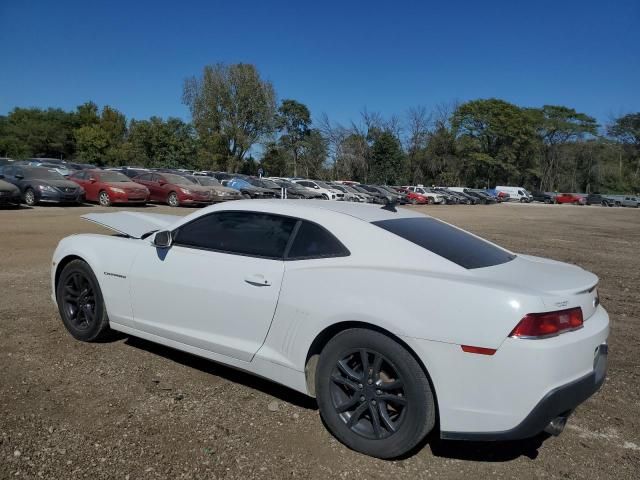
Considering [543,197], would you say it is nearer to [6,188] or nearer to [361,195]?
[361,195]

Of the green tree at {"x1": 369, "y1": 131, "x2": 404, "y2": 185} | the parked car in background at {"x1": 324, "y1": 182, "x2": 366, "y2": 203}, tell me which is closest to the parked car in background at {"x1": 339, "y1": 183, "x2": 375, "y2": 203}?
the parked car in background at {"x1": 324, "y1": 182, "x2": 366, "y2": 203}

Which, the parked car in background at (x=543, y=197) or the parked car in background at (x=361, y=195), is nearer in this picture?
the parked car in background at (x=361, y=195)

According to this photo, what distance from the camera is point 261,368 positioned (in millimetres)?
3541

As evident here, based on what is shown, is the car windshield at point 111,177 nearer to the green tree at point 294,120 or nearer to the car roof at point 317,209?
the car roof at point 317,209

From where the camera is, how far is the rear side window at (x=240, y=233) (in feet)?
12.1

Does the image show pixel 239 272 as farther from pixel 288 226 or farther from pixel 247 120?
pixel 247 120

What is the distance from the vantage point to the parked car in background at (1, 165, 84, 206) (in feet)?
64.0

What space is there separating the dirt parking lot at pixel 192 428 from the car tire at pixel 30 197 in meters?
16.5

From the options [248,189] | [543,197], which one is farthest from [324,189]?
[543,197]

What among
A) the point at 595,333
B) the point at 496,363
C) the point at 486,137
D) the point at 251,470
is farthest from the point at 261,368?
the point at 486,137

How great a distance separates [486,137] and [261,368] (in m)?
85.9

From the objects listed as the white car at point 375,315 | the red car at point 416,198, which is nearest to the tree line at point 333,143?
the red car at point 416,198

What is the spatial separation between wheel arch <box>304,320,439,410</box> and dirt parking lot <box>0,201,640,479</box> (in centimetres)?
27

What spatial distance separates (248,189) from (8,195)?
13.0 meters
